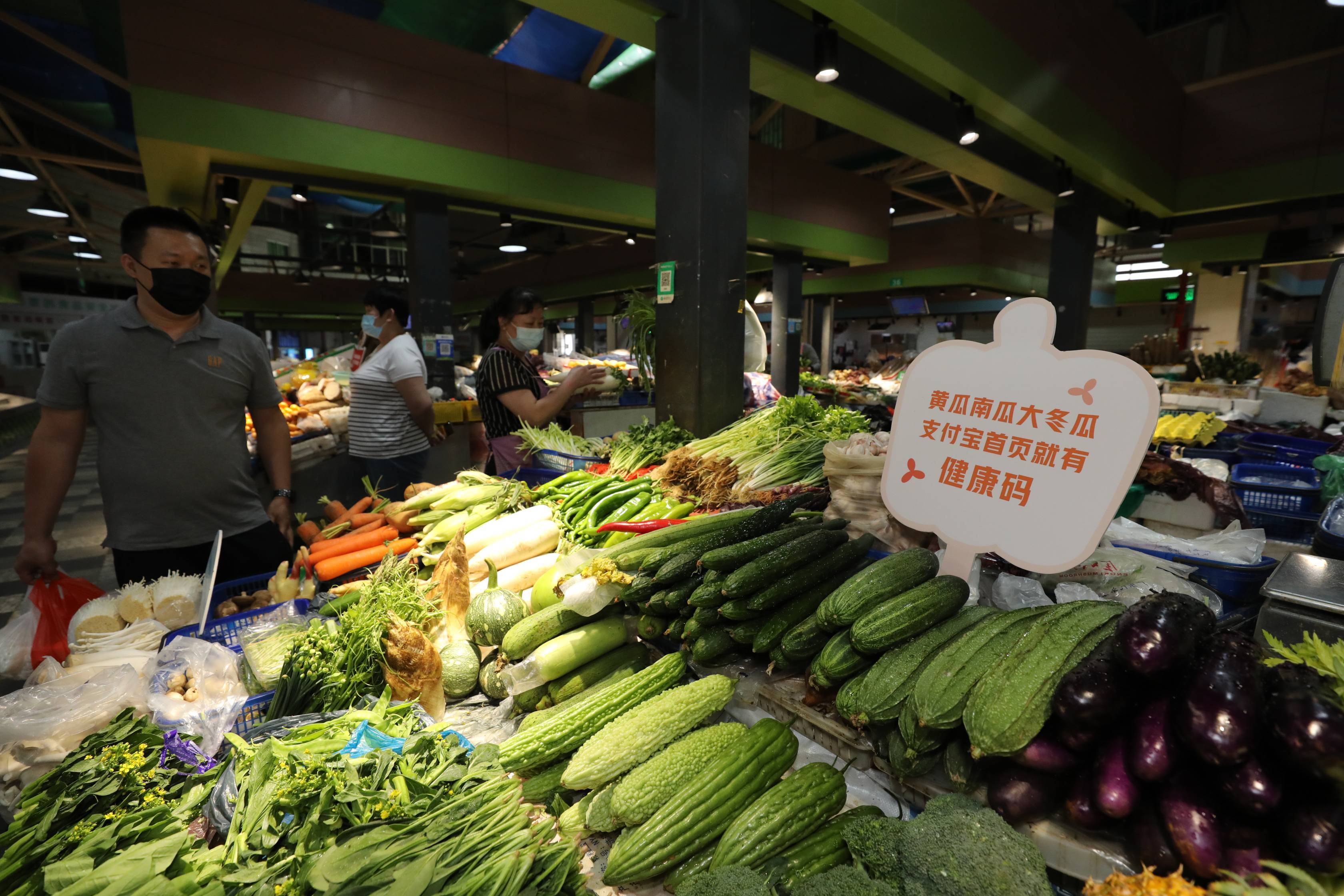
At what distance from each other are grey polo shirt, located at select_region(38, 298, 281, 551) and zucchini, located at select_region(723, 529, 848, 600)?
2.61 meters

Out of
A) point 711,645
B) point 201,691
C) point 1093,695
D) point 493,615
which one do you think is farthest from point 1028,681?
point 201,691

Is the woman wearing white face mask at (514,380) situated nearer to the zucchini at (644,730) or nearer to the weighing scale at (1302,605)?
the zucchini at (644,730)

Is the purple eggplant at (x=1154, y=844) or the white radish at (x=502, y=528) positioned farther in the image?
the white radish at (x=502, y=528)

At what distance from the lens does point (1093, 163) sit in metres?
7.54

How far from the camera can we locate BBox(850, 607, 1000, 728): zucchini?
4.14ft

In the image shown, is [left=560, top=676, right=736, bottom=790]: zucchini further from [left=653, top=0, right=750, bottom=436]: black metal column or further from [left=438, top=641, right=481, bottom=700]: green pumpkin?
[left=653, top=0, right=750, bottom=436]: black metal column

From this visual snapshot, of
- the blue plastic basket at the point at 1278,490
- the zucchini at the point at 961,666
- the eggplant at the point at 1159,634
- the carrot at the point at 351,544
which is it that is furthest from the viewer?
Answer: the blue plastic basket at the point at 1278,490

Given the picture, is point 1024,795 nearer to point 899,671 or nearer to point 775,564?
point 899,671

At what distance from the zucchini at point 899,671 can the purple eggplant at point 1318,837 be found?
0.56 metres

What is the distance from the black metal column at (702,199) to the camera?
378 centimetres

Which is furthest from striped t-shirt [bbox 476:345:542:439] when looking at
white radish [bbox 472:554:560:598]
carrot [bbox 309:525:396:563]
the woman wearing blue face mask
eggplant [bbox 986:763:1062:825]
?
eggplant [bbox 986:763:1062:825]

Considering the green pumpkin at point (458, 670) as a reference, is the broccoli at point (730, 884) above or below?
above

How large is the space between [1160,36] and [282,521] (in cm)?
2003

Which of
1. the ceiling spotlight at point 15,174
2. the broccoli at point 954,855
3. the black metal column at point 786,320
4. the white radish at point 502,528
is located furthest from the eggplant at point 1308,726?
the ceiling spotlight at point 15,174
